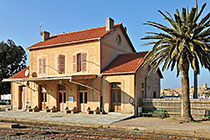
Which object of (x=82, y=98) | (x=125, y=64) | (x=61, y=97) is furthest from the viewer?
(x=61, y=97)

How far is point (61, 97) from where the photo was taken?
22.6m

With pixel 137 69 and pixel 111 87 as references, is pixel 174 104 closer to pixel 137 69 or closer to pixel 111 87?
pixel 137 69

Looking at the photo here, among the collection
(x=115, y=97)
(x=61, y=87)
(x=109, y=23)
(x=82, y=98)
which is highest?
(x=109, y=23)

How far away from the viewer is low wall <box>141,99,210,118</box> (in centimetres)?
1678

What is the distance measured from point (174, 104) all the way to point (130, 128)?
5.91 m

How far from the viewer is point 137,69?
1894cm

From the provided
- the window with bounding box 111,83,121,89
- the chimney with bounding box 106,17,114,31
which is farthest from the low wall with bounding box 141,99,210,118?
the chimney with bounding box 106,17,114,31

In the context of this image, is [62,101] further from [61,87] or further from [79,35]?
[79,35]

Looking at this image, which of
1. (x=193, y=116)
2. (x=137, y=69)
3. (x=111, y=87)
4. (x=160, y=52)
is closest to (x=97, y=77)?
(x=111, y=87)

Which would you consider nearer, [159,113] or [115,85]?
[159,113]

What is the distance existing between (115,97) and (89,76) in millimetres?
3002

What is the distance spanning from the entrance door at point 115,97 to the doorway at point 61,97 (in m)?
5.24

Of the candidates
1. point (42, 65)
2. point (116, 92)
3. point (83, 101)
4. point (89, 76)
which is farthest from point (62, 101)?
point (116, 92)

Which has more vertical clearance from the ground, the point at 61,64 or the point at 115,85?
the point at 61,64
